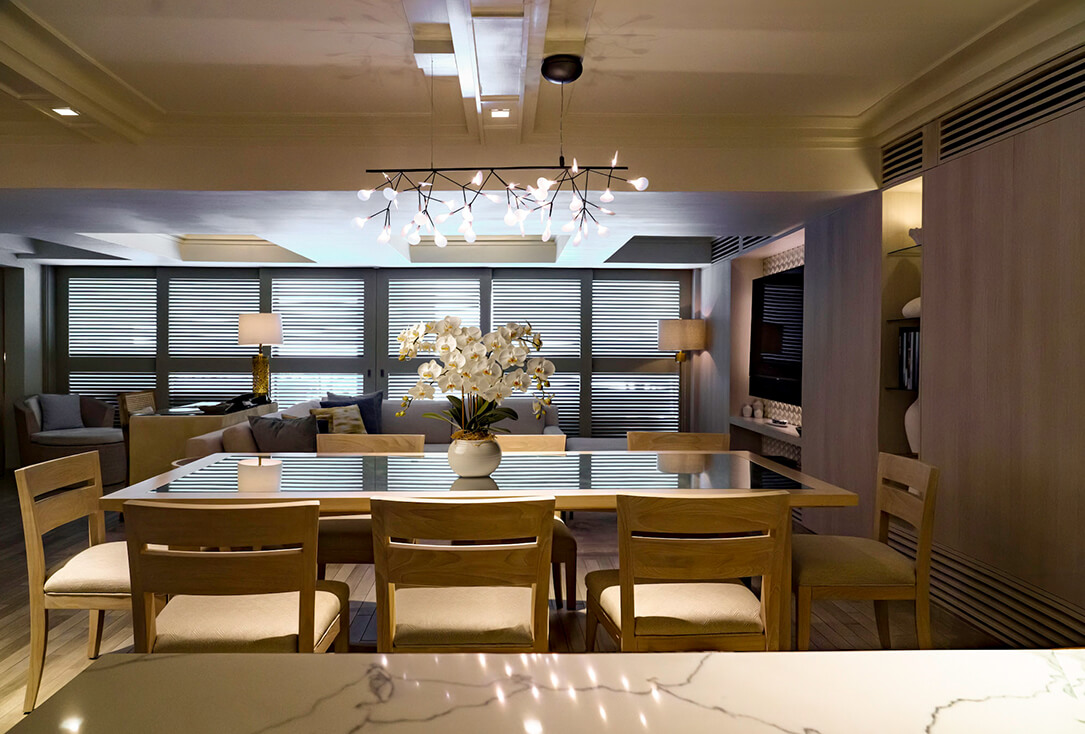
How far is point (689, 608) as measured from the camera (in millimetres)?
2004

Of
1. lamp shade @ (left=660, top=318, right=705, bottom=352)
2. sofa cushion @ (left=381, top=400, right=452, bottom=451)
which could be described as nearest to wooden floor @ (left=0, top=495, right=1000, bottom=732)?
sofa cushion @ (left=381, top=400, right=452, bottom=451)

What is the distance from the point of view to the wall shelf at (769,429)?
5273 mm

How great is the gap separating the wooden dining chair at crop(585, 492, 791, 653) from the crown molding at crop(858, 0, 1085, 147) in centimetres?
225

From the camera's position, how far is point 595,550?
15.1ft

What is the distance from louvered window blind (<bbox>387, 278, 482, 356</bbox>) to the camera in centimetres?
834

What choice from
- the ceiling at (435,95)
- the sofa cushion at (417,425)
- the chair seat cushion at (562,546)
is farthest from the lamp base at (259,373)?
the chair seat cushion at (562,546)

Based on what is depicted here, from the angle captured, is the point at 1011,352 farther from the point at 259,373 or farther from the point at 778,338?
the point at 259,373

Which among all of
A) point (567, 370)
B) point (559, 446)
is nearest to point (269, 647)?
point (559, 446)

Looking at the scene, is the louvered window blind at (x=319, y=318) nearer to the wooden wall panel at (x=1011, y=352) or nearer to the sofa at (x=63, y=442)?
the sofa at (x=63, y=442)

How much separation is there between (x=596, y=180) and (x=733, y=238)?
301cm

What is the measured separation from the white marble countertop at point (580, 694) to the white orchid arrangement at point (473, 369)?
1.76 m

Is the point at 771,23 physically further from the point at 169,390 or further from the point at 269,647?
the point at 169,390

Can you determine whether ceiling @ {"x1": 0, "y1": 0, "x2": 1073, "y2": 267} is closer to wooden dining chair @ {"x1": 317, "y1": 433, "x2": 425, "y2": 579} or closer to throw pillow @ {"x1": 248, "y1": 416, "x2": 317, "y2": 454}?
throw pillow @ {"x1": 248, "y1": 416, "x2": 317, "y2": 454}

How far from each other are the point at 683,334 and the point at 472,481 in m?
5.43
